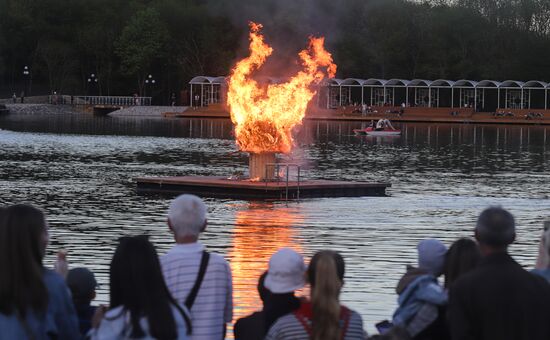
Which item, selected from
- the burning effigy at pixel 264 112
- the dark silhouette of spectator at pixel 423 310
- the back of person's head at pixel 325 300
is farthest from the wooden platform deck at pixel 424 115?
the back of person's head at pixel 325 300

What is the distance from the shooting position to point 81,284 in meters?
7.95

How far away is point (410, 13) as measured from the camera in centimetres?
11512

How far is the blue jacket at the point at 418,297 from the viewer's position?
7.84m

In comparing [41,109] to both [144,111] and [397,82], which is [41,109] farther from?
[397,82]

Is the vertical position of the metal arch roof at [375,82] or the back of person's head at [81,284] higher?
the metal arch roof at [375,82]

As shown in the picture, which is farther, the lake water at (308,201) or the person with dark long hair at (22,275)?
the lake water at (308,201)

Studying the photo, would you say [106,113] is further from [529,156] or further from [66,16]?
[529,156]

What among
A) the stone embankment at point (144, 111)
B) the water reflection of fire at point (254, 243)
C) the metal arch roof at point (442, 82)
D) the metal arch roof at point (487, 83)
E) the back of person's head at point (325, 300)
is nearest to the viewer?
the back of person's head at point (325, 300)

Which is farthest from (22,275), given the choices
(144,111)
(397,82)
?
(144,111)

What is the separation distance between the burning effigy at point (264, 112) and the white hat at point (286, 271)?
23.7 meters

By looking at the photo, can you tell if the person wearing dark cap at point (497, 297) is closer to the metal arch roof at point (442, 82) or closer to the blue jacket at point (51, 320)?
the blue jacket at point (51, 320)

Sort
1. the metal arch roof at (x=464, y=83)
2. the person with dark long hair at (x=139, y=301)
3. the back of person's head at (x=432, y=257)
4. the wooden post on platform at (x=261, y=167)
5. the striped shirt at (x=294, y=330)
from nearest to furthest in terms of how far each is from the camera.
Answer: the person with dark long hair at (x=139, y=301) < the striped shirt at (x=294, y=330) < the back of person's head at (x=432, y=257) < the wooden post on platform at (x=261, y=167) < the metal arch roof at (x=464, y=83)

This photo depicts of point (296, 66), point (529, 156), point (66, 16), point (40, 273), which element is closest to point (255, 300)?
point (40, 273)

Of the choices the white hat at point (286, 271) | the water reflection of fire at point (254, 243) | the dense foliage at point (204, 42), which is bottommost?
the water reflection of fire at point (254, 243)
